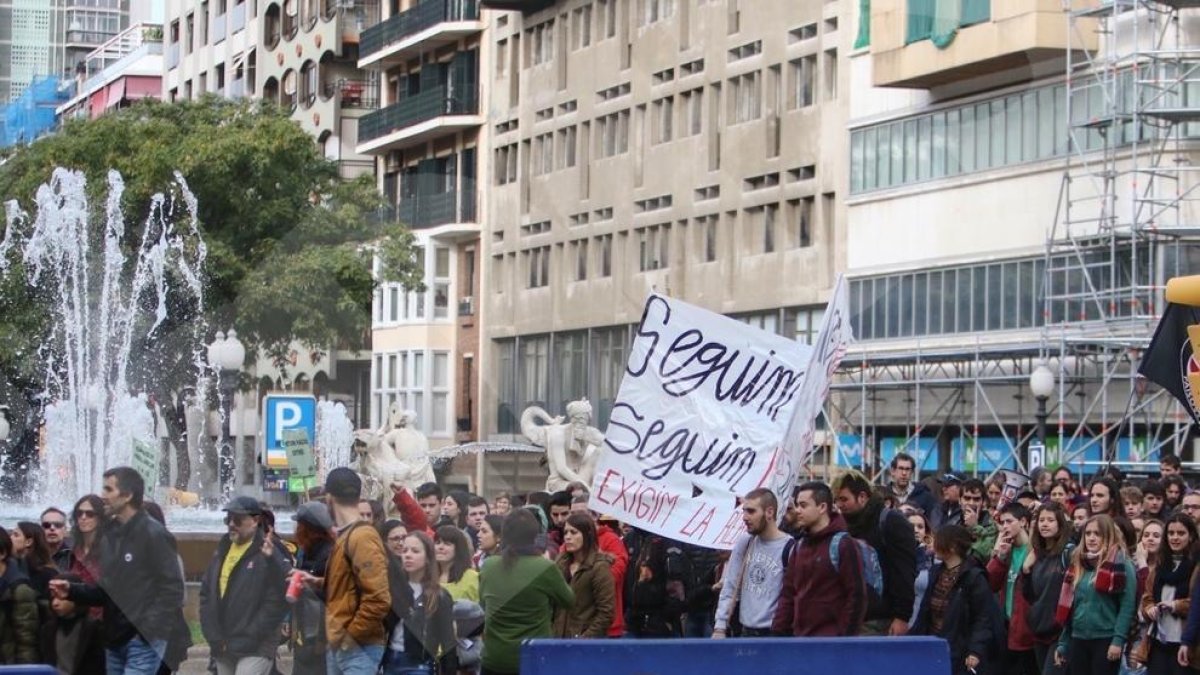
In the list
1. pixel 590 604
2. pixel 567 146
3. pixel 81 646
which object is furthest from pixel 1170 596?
pixel 567 146

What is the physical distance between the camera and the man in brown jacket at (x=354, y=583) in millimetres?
13258

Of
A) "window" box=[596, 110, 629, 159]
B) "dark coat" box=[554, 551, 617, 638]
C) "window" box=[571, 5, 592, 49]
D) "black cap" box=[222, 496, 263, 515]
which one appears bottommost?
"dark coat" box=[554, 551, 617, 638]

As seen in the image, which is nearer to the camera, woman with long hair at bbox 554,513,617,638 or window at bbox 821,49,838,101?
woman with long hair at bbox 554,513,617,638

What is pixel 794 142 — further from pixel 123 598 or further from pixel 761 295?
pixel 123 598

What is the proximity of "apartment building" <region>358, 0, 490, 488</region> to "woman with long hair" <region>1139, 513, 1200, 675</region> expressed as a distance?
1178cm

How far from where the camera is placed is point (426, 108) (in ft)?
102

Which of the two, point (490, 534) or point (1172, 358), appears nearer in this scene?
point (490, 534)

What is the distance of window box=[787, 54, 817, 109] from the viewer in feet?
154

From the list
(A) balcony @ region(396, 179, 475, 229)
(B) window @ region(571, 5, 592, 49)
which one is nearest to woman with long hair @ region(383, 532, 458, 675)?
(B) window @ region(571, 5, 592, 49)

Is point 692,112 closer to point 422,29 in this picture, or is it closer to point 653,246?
point 653,246

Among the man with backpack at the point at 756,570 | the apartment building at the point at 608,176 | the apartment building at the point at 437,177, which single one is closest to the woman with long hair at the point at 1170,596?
the man with backpack at the point at 756,570

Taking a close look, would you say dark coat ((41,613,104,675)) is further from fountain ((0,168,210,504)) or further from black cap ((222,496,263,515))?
fountain ((0,168,210,504))

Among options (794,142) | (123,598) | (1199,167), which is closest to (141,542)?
(123,598)

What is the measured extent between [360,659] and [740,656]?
1.91 meters
